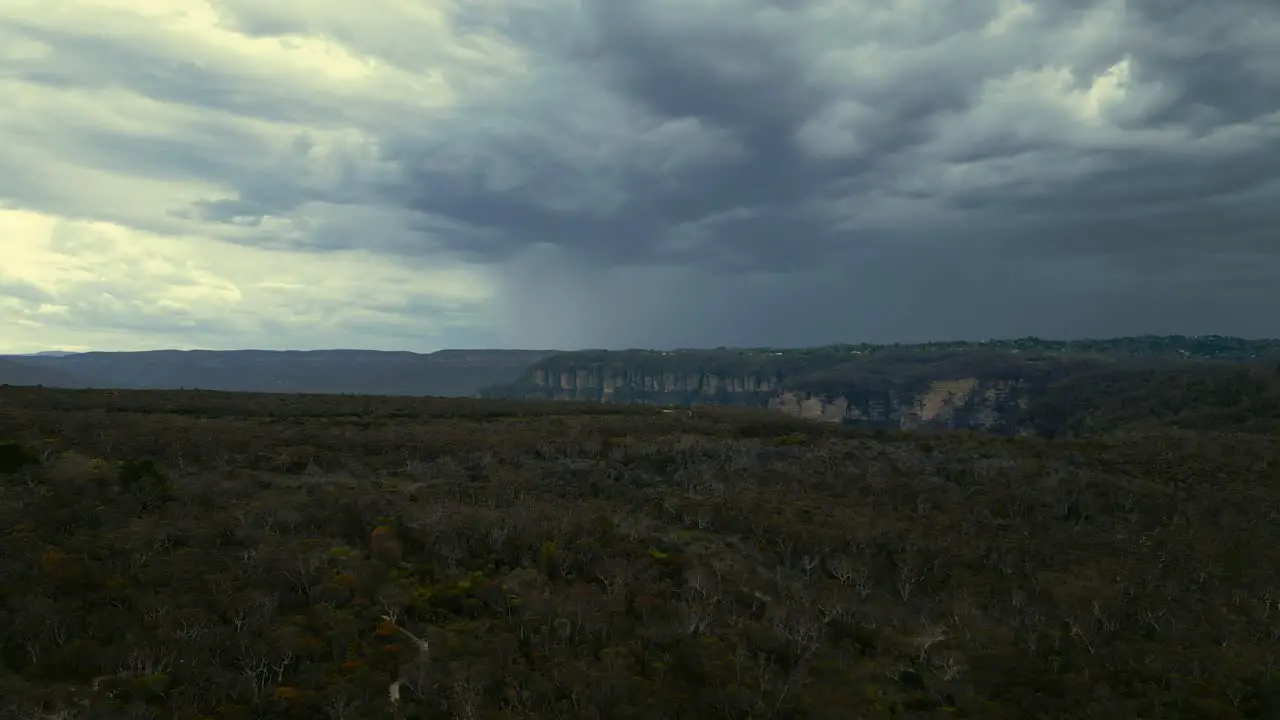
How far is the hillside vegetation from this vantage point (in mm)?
14539

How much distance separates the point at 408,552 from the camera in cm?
2150

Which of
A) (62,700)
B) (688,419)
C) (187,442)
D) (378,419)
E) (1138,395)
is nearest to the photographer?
(62,700)

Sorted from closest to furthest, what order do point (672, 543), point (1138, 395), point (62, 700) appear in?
point (62, 700), point (672, 543), point (1138, 395)

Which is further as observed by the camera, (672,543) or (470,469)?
(470,469)

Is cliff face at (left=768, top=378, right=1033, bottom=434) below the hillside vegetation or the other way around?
below

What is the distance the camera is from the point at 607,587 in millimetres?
19969

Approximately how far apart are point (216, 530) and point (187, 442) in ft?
56.1

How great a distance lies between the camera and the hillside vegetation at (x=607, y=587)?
14539 millimetres

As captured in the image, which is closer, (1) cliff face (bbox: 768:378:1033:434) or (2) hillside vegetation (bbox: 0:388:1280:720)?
(2) hillside vegetation (bbox: 0:388:1280:720)

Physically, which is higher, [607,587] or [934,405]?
[607,587]

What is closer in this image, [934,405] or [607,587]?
[607,587]

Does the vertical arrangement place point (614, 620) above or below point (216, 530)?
below

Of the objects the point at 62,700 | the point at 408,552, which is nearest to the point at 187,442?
the point at 408,552

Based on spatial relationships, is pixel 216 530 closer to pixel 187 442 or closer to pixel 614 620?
pixel 614 620
